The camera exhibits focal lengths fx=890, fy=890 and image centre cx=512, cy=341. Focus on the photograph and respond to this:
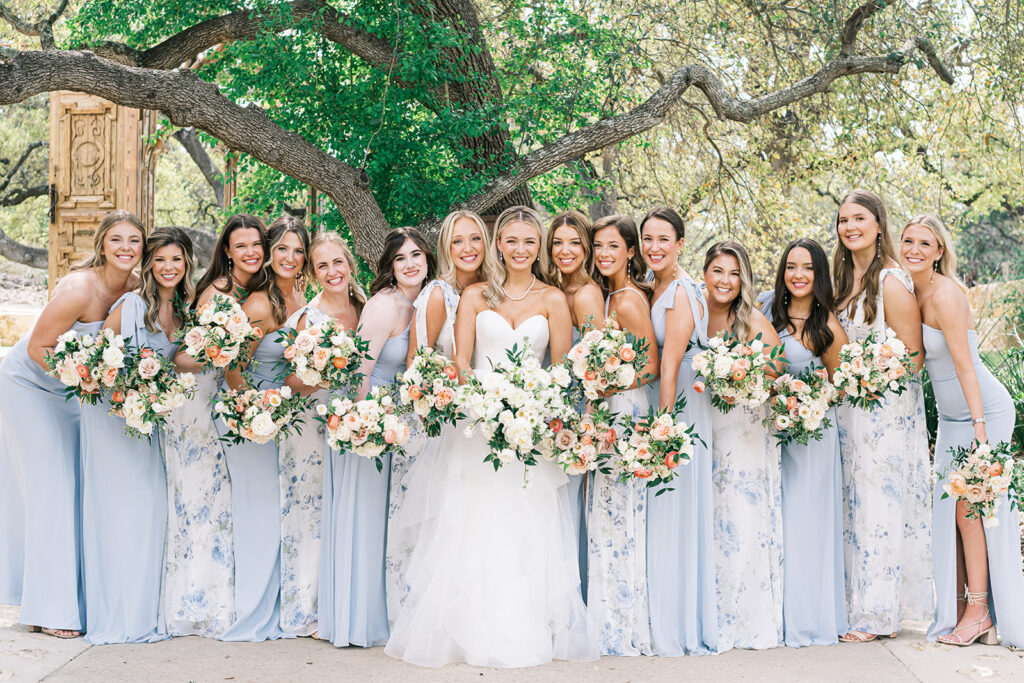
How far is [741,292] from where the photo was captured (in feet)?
17.0

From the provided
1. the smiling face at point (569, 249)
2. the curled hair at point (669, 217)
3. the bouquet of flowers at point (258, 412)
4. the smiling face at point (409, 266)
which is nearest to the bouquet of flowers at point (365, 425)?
the bouquet of flowers at point (258, 412)

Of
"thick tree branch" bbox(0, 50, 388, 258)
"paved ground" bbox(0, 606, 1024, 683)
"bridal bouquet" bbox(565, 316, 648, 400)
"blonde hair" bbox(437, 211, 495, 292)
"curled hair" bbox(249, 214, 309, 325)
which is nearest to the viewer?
"paved ground" bbox(0, 606, 1024, 683)

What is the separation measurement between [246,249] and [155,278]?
56 centimetres

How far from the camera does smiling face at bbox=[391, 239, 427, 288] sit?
17.9 feet

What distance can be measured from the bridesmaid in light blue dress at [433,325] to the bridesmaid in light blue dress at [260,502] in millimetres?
705

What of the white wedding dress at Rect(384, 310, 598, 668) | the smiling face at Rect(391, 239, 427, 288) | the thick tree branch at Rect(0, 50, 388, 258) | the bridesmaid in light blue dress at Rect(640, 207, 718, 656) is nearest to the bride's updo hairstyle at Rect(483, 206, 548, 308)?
the white wedding dress at Rect(384, 310, 598, 668)

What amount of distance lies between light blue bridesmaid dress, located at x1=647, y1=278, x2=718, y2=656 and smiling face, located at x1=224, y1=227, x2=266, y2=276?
2473 millimetres

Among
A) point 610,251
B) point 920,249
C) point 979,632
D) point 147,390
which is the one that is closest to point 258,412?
point 147,390

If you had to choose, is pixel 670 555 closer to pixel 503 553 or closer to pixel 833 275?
pixel 503 553

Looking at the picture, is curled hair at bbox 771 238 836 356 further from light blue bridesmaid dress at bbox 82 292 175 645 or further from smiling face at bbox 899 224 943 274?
light blue bridesmaid dress at bbox 82 292 175 645

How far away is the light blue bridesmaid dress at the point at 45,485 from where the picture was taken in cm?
513

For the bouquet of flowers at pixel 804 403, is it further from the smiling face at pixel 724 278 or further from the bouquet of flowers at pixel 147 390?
the bouquet of flowers at pixel 147 390

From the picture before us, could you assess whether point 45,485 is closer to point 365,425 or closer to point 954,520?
point 365,425

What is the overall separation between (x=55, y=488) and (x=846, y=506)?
4666 millimetres
